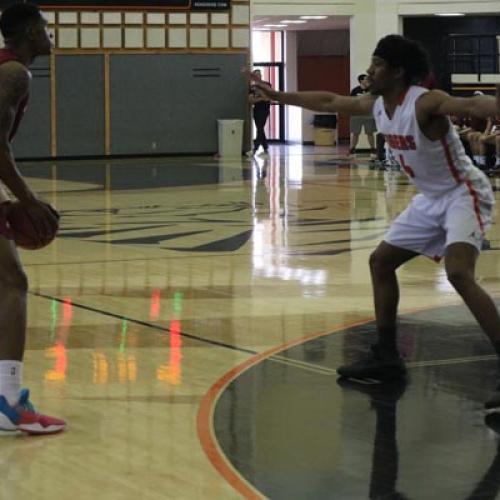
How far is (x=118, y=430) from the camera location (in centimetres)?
513

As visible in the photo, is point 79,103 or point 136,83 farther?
point 136,83

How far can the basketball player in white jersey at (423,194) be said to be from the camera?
566 cm

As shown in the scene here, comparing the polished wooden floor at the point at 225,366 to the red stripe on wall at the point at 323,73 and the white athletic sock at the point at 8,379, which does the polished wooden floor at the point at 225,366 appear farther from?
the red stripe on wall at the point at 323,73

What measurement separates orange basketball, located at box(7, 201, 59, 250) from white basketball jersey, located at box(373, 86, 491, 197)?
5.82 feet

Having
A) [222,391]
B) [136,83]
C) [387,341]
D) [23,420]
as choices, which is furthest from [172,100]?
[23,420]

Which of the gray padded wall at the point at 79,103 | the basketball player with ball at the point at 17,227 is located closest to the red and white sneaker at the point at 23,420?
the basketball player with ball at the point at 17,227

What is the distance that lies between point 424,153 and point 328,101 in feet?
2.45

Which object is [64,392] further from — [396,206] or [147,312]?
[396,206]

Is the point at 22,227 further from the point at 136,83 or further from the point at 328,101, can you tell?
the point at 136,83

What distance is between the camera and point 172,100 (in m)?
28.9

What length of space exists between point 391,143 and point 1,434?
230 cm

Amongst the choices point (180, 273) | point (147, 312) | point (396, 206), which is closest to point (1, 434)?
point (147, 312)

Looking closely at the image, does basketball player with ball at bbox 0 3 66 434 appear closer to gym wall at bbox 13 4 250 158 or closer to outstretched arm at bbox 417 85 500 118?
outstretched arm at bbox 417 85 500 118

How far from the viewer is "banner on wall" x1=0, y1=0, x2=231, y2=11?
1075 inches
